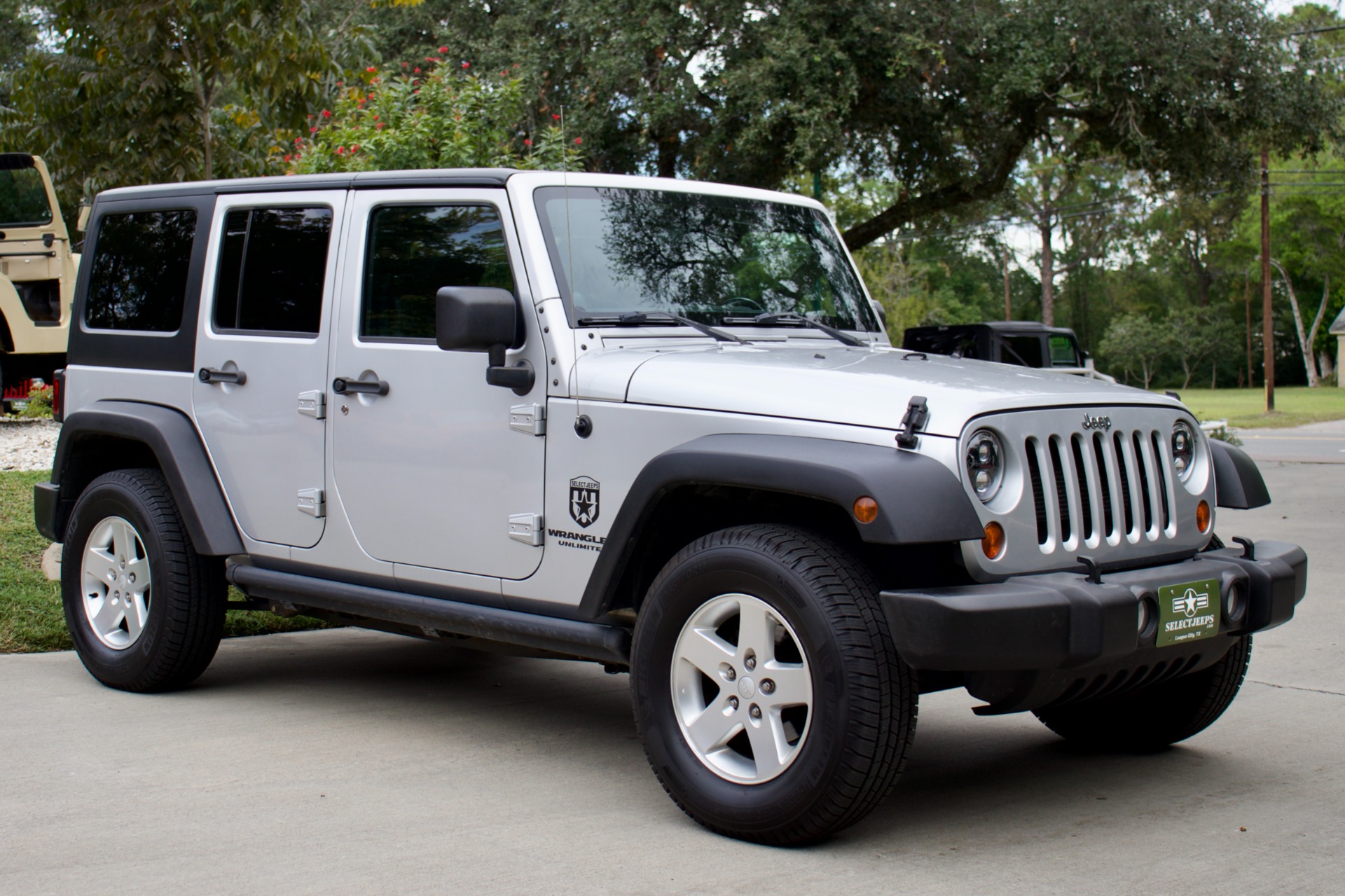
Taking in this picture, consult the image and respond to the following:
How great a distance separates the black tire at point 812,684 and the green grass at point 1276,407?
27.1 meters

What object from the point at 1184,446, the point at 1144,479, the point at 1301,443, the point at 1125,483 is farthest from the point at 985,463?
the point at 1301,443

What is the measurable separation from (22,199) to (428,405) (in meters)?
11.1

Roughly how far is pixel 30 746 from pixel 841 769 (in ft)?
9.87

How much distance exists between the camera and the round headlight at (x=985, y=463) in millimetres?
3678

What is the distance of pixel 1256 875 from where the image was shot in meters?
3.62

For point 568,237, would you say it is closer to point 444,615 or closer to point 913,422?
point 444,615

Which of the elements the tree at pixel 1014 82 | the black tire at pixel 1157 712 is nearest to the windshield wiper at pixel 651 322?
the black tire at pixel 1157 712

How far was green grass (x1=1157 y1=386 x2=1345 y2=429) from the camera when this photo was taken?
109 feet

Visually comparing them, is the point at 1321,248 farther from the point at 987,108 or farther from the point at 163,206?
the point at 163,206

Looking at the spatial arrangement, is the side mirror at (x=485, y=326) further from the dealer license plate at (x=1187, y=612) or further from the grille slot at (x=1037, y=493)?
the dealer license plate at (x=1187, y=612)

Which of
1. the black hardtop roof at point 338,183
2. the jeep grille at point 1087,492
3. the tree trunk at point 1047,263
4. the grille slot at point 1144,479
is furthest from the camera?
the tree trunk at point 1047,263

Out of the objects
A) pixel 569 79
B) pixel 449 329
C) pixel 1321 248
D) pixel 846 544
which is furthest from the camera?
pixel 1321 248

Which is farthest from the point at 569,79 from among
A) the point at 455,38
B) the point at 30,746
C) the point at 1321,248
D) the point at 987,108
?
the point at 1321,248

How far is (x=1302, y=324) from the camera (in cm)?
6912
